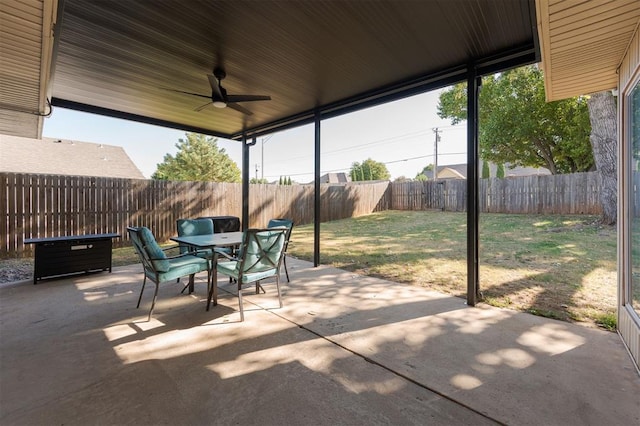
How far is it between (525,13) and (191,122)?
18.6 ft

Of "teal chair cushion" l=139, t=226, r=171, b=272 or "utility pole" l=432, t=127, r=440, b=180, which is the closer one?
Answer: "teal chair cushion" l=139, t=226, r=171, b=272

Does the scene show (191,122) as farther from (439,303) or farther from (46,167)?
(46,167)

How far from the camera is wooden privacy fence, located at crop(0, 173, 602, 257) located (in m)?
5.68

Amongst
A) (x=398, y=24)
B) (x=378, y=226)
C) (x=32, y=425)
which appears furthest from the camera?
(x=378, y=226)

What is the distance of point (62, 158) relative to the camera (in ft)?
43.9

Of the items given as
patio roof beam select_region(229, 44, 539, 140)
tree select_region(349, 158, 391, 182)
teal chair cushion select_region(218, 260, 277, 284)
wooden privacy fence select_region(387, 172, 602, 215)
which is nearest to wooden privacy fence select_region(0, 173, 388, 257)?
patio roof beam select_region(229, 44, 539, 140)

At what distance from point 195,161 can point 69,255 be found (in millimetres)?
19785

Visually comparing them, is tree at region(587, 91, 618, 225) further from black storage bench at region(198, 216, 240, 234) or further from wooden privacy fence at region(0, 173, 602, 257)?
black storage bench at region(198, 216, 240, 234)

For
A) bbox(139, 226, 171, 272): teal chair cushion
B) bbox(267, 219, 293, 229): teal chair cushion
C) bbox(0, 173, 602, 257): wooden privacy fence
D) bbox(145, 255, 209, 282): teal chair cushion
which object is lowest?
bbox(145, 255, 209, 282): teal chair cushion

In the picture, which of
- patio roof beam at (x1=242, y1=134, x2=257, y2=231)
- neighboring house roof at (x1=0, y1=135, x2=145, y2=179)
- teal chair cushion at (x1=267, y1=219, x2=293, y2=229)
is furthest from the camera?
neighboring house roof at (x1=0, y1=135, x2=145, y2=179)

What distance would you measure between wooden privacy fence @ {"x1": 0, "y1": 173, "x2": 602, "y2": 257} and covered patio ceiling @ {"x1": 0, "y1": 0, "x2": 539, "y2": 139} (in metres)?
2.52

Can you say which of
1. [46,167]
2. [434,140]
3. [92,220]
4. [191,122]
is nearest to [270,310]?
[191,122]

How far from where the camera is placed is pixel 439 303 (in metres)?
3.27

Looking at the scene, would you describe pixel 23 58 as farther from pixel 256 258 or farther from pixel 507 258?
pixel 507 258
